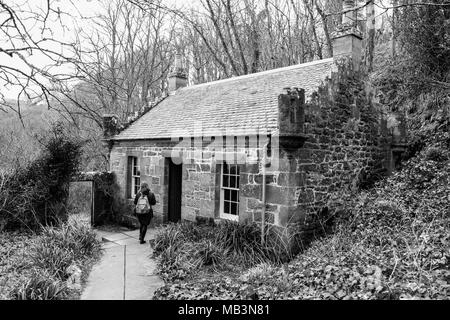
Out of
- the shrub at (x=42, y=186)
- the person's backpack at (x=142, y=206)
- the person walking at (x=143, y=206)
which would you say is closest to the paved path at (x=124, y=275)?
the person walking at (x=143, y=206)

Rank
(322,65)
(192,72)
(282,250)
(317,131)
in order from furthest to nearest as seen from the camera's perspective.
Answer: (192,72) → (322,65) → (317,131) → (282,250)

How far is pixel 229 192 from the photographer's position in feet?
34.9

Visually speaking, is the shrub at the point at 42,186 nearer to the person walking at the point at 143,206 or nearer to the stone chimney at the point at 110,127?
the person walking at the point at 143,206

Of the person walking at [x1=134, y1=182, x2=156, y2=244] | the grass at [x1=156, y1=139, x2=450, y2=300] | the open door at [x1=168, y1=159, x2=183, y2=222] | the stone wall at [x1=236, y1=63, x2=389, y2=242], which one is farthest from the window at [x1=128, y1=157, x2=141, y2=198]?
the stone wall at [x1=236, y1=63, x2=389, y2=242]

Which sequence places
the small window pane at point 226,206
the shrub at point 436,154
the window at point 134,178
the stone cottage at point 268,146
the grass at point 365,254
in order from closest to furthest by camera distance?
the grass at point 365,254, the stone cottage at point 268,146, the shrub at point 436,154, the small window pane at point 226,206, the window at point 134,178

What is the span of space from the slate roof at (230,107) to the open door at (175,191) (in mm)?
1363

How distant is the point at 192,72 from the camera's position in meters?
26.6

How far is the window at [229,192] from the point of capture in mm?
10359

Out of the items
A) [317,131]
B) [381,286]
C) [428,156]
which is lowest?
[381,286]

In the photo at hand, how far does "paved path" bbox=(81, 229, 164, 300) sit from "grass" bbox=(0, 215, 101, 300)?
28 centimetres
